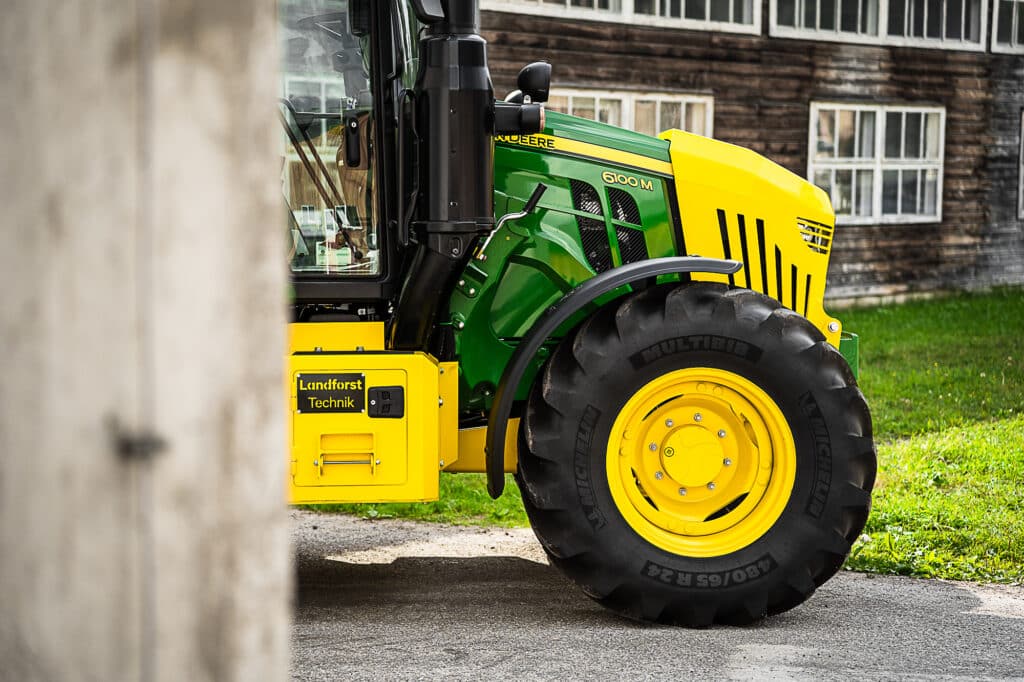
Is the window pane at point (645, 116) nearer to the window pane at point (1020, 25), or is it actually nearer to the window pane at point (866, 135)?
the window pane at point (866, 135)

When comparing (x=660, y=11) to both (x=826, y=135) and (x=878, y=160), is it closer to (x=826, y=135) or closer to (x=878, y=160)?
(x=826, y=135)

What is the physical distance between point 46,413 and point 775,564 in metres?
3.52

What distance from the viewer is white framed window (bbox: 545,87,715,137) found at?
13141 mm

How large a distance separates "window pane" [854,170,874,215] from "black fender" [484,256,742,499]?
11.9 meters

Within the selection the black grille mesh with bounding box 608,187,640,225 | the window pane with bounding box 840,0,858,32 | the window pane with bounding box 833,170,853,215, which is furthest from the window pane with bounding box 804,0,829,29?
the black grille mesh with bounding box 608,187,640,225

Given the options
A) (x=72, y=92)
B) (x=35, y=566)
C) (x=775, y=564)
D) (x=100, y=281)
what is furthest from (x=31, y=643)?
(x=775, y=564)

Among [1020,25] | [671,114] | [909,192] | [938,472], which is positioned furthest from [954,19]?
[938,472]

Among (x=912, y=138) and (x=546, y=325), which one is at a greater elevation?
(x=912, y=138)

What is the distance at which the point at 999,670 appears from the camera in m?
3.93

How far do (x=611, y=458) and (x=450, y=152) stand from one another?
127 cm

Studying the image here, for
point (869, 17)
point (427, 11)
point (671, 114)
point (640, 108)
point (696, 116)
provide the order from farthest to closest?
point (869, 17) → point (696, 116) → point (671, 114) → point (640, 108) → point (427, 11)

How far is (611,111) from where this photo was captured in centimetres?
1351

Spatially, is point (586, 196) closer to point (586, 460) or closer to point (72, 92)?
point (586, 460)

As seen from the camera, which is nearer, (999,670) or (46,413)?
(46,413)
